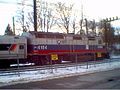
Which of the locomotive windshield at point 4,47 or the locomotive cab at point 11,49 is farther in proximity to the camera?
the locomotive windshield at point 4,47

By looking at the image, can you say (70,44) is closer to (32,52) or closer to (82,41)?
(82,41)

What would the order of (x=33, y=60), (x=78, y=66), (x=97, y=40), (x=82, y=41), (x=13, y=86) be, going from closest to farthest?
(x=13, y=86) → (x=78, y=66) → (x=33, y=60) → (x=82, y=41) → (x=97, y=40)

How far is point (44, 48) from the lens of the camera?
32.3 meters

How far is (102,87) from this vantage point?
45.8ft

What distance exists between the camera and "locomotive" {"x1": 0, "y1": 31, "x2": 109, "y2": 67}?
29.0 meters

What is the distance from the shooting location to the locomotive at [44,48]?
1140 inches

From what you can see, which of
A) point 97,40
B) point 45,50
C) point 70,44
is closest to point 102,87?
point 45,50

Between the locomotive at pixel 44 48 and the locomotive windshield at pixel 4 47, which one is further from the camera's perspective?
the locomotive at pixel 44 48

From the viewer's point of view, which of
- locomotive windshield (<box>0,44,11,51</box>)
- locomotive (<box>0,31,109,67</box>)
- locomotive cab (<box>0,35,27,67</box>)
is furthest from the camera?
locomotive (<box>0,31,109,67</box>)

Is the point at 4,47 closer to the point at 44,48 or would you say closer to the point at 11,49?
the point at 11,49

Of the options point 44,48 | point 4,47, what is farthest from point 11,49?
point 44,48

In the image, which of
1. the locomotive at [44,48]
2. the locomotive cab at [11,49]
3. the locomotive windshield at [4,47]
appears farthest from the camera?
the locomotive at [44,48]

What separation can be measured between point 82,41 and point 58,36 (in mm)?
4397

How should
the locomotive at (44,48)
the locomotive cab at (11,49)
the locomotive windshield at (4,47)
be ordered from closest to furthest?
the locomotive cab at (11,49) → the locomotive windshield at (4,47) → the locomotive at (44,48)
